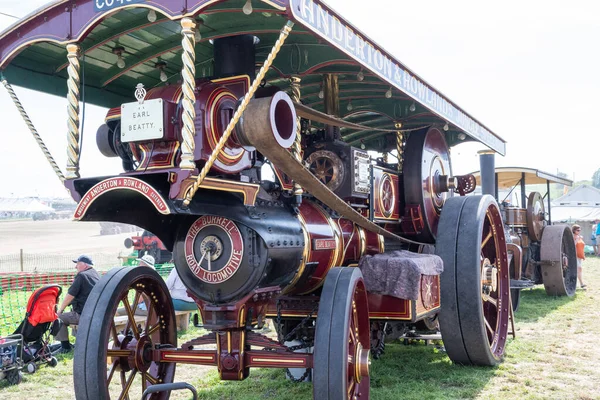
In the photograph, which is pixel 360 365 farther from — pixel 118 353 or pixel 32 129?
pixel 32 129

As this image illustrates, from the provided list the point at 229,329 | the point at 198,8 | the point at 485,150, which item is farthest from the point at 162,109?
the point at 485,150

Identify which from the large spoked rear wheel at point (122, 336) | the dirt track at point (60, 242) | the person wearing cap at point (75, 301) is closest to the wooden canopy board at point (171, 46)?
→ the large spoked rear wheel at point (122, 336)

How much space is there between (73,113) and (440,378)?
9.82 ft

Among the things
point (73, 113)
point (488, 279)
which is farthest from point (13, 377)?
point (488, 279)

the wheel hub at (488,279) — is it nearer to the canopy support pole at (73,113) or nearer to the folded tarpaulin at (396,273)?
the folded tarpaulin at (396,273)

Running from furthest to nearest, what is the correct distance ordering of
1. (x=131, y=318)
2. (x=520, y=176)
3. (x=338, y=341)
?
(x=520, y=176) → (x=131, y=318) → (x=338, y=341)

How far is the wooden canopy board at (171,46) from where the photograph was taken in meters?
2.49

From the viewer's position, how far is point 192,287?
9.70 feet

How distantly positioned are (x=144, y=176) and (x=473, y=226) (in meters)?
2.50

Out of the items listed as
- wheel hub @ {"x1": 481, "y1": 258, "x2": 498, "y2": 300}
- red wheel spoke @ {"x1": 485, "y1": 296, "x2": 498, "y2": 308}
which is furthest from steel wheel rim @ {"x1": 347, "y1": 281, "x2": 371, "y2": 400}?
red wheel spoke @ {"x1": 485, "y1": 296, "x2": 498, "y2": 308}

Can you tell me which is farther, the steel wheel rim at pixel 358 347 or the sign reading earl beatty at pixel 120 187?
the steel wheel rim at pixel 358 347

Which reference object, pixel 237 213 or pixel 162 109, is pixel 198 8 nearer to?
pixel 162 109

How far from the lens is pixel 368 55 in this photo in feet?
9.72

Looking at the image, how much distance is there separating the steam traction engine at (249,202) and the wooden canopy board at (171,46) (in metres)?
0.01
